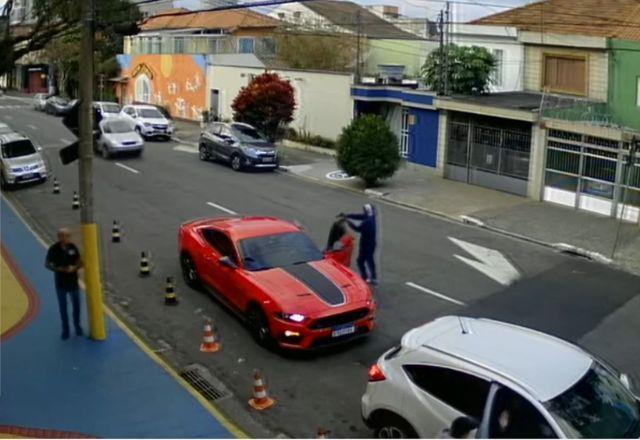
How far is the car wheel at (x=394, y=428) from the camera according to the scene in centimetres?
789

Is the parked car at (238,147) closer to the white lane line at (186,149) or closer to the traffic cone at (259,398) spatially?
the white lane line at (186,149)

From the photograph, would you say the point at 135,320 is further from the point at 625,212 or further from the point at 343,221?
the point at 625,212

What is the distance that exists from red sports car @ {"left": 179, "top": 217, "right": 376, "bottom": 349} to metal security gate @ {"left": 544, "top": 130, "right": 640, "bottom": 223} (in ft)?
39.1

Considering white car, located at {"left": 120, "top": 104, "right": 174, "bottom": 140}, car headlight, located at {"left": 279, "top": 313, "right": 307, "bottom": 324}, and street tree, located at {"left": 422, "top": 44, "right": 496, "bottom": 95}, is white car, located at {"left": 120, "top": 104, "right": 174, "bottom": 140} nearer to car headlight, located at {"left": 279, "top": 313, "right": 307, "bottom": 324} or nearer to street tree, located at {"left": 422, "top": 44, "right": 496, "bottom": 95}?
street tree, located at {"left": 422, "top": 44, "right": 496, "bottom": 95}

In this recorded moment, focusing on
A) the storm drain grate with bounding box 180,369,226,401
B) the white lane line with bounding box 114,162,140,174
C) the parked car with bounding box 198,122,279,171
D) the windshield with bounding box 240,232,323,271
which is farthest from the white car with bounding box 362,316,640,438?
the white lane line with bounding box 114,162,140,174

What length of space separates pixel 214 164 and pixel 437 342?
2380 centimetres

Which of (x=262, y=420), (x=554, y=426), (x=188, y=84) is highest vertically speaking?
(x=188, y=84)

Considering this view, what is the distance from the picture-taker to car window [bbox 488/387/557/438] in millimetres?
6848

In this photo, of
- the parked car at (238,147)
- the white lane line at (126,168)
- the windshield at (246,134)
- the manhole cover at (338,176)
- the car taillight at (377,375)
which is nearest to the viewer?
the car taillight at (377,375)

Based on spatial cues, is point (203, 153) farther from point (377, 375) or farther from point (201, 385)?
point (377, 375)

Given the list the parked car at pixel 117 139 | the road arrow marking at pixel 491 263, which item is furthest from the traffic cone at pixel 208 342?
the parked car at pixel 117 139

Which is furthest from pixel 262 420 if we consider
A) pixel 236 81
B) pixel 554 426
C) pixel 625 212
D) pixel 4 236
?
pixel 236 81

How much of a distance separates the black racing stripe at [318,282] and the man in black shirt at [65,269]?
3033 mm

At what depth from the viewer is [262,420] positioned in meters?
9.66
